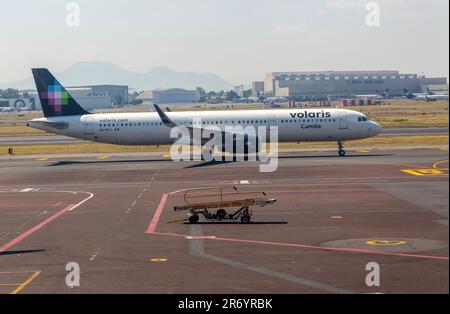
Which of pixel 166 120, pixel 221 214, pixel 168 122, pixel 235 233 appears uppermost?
pixel 166 120

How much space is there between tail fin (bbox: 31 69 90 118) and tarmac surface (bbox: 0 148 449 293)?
16196 millimetres

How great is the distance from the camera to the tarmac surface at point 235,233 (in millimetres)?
24656

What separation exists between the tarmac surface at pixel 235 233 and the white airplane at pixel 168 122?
10.3 m

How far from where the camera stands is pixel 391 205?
144 feet

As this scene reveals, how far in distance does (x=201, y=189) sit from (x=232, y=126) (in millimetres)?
27276

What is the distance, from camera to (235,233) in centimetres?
3619

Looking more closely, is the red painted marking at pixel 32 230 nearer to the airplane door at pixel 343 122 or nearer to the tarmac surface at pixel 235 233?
the tarmac surface at pixel 235 233

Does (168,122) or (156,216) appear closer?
(156,216)

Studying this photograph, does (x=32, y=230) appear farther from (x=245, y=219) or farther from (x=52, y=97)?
(x=52, y=97)

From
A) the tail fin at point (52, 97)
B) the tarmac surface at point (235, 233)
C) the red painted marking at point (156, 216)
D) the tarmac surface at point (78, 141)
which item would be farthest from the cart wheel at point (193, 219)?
the tarmac surface at point (78, 141)

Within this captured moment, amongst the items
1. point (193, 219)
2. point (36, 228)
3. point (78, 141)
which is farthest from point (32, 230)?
point (78, 141)

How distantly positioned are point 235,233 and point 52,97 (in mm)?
54176

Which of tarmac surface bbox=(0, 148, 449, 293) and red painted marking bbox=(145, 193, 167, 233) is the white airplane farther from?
red painted marking bbox=(145, 193, 167, 233)
